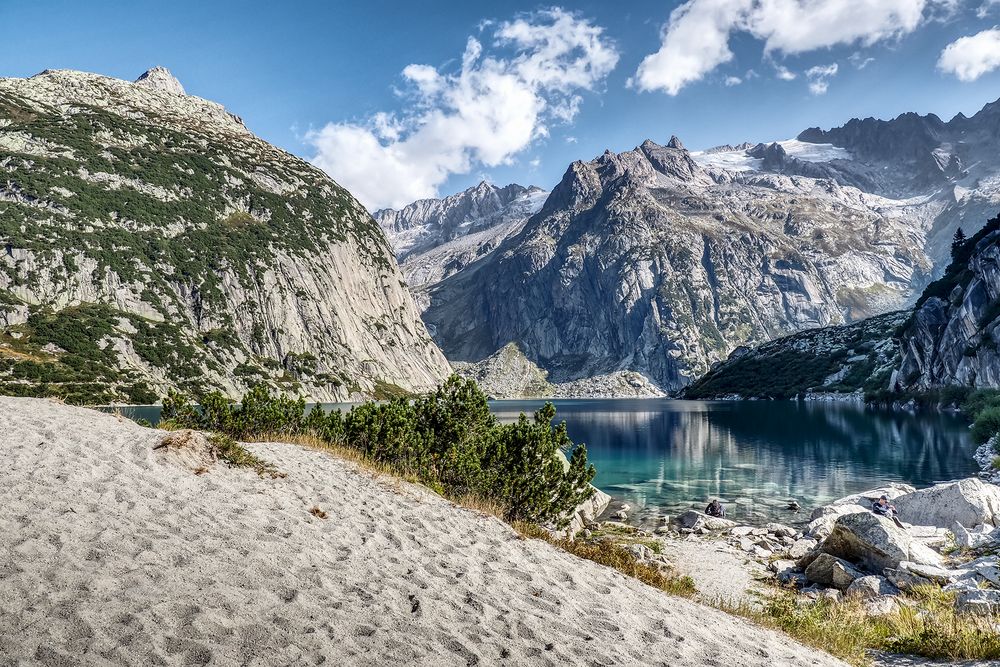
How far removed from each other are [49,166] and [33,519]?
704 feet

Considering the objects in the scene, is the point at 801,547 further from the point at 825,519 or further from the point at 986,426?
the point at 986,426

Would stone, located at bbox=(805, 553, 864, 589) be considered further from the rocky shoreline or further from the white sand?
the white sand

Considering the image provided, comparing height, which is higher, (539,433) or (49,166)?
(49,166)

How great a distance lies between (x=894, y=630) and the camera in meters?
12.2

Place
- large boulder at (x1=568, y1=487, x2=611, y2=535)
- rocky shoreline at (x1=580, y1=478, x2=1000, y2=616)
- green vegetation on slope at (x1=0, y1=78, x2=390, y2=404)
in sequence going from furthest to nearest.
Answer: green vegetation on slope at (x1=0, y1=78, x2=390, y2=404) → large boulder at (x1=568, y1=487, x2=611, y2=535) → rocky shoreline at (x1=580, y1=478, x2=1000, y2=616)

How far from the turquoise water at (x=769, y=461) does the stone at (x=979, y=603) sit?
21007 mm

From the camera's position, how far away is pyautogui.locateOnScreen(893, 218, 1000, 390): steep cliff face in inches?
4321

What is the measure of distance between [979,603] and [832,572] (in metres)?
6.50

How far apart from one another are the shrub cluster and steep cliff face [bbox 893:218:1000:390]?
124 meters

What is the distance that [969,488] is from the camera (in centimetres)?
2786

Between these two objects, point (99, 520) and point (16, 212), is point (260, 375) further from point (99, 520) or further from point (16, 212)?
point (99, 520)

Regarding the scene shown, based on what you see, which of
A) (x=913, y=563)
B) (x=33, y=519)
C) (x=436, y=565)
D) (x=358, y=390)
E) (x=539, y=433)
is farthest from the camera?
(x=358, y=390)

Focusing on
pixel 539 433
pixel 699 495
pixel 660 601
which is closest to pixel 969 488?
pixel 699 495

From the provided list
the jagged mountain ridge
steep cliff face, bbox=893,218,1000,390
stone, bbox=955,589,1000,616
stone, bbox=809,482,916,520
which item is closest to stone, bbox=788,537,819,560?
stone, bbox=809,482,916,520
